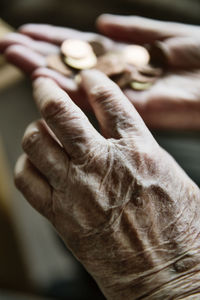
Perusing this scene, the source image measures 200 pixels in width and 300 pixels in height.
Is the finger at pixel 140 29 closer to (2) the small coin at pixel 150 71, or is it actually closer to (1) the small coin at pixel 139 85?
(2) the small coin at pixel 150 71

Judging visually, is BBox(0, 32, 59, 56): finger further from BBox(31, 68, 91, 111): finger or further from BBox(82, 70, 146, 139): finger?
BBox(82, 70, 146, 139): finger

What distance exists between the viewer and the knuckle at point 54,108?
864mm

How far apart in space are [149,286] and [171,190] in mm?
218

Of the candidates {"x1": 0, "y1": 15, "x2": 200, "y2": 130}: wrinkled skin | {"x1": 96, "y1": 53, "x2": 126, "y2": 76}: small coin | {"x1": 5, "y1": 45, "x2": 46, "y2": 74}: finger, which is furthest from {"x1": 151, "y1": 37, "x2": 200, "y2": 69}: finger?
{"x1": 5, "y1": 45, "x2": 46, "y2": 74}: finger

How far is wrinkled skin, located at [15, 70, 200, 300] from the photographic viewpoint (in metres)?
0.85

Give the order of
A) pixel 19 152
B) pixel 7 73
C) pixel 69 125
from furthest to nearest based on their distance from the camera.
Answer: pixel 19 152, pixel 7 73, pixel 69 125

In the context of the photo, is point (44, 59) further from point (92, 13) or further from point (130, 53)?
point (92, 13)

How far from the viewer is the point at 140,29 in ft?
4.68

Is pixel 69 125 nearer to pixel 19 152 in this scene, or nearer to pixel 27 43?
pixel 27 43

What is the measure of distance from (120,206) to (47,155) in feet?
0.68

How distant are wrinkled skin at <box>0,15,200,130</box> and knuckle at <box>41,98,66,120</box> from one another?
0.88ft

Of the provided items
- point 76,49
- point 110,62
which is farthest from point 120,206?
point 76,49

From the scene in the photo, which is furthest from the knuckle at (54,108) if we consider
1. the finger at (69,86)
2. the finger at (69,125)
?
the finger at (69,86)

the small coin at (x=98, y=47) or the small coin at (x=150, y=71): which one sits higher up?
the small coin at (x=98, y=47)
